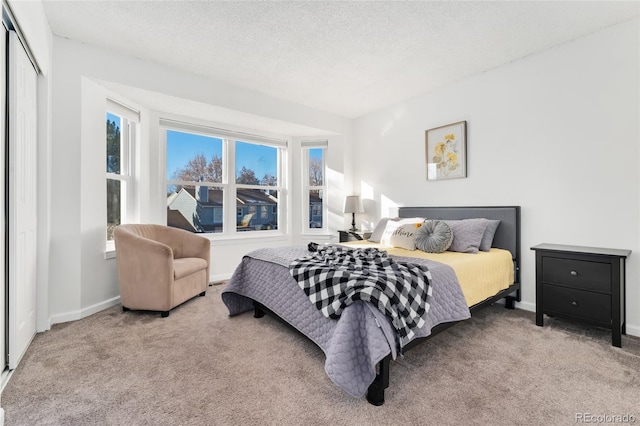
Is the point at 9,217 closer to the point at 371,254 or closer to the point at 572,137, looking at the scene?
the point at 371,254

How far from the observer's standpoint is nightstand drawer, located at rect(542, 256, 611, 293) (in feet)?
7.36

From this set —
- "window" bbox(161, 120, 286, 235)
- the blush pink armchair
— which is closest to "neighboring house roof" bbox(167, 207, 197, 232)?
"window" bbox(161, 120, 286, 235)

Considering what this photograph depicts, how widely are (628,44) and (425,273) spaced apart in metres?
2.58

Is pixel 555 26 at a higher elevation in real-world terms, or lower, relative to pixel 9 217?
higher

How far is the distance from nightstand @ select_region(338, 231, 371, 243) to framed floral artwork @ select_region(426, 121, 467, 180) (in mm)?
1159

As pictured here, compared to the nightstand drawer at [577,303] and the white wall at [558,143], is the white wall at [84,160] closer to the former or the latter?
the white wall at [558,143]

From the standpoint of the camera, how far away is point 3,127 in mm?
1855

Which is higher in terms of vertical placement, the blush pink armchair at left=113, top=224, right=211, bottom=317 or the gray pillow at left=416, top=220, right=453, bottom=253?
the gray pillow at left=416, top=220, right=453, bottom=253

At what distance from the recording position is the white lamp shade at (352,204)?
4496mm

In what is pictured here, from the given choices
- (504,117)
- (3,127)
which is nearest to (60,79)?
(3,127)

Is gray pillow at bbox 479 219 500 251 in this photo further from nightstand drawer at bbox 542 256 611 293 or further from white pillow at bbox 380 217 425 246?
white pillow at bbox 380 217 425 246

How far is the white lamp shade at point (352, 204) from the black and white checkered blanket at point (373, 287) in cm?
234

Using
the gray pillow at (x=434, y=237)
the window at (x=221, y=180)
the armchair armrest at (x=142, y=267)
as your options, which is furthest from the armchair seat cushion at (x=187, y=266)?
the gray pillow at (x=434, y=237)

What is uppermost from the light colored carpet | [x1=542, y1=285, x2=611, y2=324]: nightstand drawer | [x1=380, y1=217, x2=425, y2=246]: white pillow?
[x1=380, y1=217, x2=425, y2=246]: white pillow
